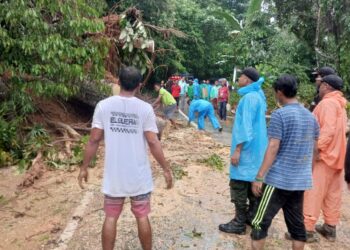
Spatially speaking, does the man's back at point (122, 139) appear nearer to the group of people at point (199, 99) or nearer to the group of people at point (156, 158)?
the group of people at point (156, 158)

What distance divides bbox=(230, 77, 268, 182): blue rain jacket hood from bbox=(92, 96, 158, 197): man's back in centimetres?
114

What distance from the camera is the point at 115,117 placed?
3354 mm

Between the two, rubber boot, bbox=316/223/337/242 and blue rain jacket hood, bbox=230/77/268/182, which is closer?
blue rain jacket hood, bbox=230/77/268/182

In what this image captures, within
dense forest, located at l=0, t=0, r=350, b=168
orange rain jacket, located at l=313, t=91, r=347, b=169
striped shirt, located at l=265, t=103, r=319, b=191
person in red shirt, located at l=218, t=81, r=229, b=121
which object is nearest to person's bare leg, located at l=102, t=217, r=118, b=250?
striped shirt, located at l=265, t=103, r=319, b=191

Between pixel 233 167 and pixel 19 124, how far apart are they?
17.5ft

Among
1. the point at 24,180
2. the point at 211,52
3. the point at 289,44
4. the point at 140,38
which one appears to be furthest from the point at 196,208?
the point at 211,52

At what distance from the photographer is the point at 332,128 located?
4.19 m

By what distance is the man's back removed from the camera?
336 centimetres

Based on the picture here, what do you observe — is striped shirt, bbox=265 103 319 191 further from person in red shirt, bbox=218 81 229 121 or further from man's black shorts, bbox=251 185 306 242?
person in red shirt, bbox=218 81 229 121

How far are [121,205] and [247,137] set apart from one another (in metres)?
1.42

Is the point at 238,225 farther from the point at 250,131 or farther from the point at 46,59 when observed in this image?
the point at 46,59

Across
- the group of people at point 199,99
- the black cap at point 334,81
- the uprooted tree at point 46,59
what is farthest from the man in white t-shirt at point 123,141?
the group of people at point 199,99

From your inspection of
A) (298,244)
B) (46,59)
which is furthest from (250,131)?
(46,59)

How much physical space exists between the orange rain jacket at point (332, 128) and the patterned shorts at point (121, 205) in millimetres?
1918
